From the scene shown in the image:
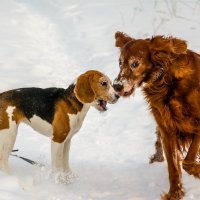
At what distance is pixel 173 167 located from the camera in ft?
14.4

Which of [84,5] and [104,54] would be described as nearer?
[104,54]

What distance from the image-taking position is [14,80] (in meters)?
9.32

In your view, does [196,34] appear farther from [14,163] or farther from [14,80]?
[14,163]

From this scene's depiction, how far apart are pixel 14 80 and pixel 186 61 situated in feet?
18.9

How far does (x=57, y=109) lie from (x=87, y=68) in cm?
484

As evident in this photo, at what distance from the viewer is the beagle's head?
4.96 meters

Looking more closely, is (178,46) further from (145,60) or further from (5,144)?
(5,144)

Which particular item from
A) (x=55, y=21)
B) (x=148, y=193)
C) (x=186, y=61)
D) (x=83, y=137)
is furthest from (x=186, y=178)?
(x=55, y=21)

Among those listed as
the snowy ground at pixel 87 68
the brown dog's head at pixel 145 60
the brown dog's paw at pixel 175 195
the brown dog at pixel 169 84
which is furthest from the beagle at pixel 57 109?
the brown dog's paw at pixel 175 195

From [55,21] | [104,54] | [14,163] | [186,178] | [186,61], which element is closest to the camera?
[186,61]

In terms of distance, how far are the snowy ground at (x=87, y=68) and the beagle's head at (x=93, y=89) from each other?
84cm

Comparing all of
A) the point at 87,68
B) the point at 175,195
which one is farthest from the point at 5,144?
the point at 87,68

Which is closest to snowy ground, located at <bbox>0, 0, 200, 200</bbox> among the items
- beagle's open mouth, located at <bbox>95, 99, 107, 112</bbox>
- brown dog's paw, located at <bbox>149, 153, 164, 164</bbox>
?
brown dog's paw, located at <bbox>149, 153, 164, 164</bbox>

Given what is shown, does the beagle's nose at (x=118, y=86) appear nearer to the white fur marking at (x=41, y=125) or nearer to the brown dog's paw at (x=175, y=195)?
the brown dog's paw at (x=175, y=195)
